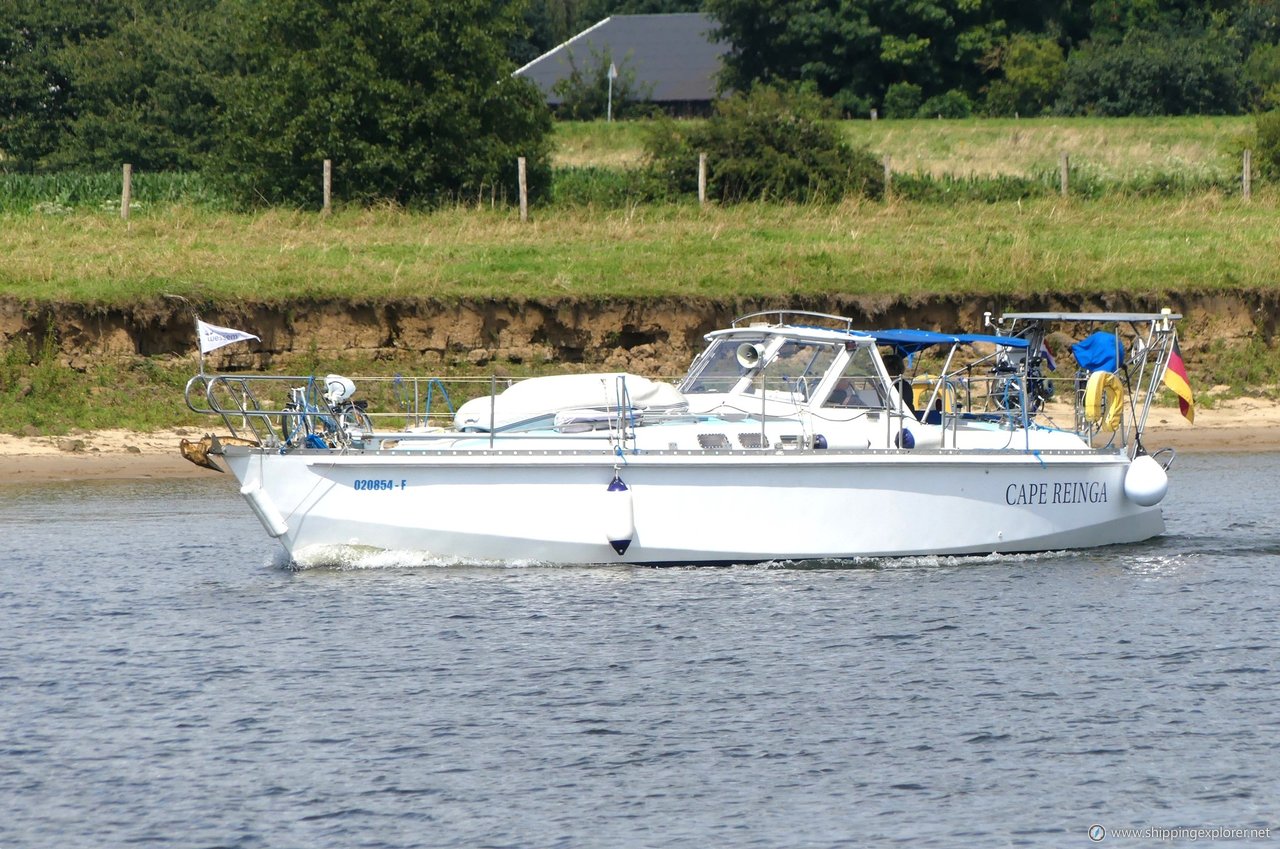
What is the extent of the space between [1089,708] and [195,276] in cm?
1577

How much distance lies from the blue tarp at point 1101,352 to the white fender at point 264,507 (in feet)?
24.1

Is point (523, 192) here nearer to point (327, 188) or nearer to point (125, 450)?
point (327, 188)

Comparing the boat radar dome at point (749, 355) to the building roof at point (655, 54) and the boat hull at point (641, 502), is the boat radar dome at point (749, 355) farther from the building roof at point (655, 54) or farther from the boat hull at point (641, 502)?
the building roof at point (655, 54)

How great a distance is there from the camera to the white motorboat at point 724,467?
47.0 ft

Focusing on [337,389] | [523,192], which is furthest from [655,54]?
[337,389]

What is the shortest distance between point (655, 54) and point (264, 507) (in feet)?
→ 180

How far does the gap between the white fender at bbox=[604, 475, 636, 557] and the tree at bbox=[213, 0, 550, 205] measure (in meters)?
17.0

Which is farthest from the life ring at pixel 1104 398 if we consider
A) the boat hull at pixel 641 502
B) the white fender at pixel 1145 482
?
the boat hull at pixel 641 502

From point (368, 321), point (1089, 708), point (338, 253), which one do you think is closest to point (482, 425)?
point (1089, 708)

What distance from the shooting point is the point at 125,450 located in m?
21.1

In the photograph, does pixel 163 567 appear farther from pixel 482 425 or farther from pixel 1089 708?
pixel 1089 708

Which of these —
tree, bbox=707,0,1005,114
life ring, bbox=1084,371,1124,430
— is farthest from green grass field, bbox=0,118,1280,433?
tree, bbox=707,0,1005,114

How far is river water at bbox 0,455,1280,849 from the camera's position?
32.3 feet

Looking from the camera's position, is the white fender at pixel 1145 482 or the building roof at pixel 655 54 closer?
the white fender at pixel 1145 482
